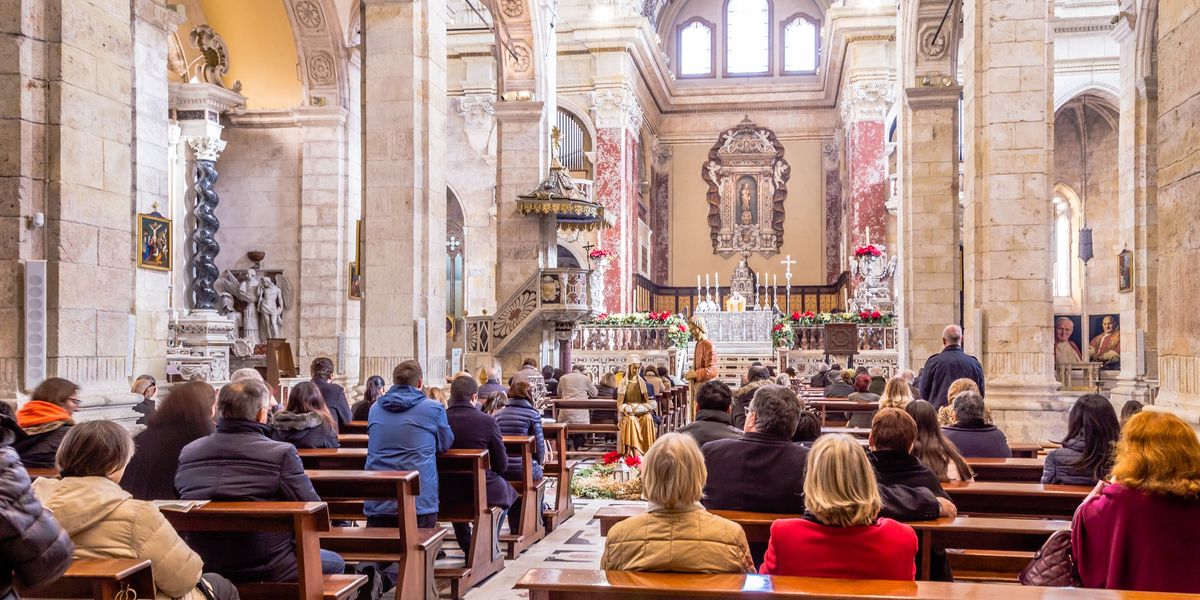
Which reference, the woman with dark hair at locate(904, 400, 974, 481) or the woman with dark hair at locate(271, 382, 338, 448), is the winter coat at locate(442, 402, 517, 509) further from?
the woman with dark hair at locate(904, 400, 974, 481)

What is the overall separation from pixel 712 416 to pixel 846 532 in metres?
2.54

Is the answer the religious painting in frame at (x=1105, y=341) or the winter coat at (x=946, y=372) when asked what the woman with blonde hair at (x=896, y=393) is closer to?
the winter coat at (x=946, y=372)

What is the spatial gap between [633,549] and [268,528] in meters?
1.68

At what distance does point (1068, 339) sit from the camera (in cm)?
2339

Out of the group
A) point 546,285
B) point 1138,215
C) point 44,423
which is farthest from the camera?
point 546,285

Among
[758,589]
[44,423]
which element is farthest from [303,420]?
[758,589]

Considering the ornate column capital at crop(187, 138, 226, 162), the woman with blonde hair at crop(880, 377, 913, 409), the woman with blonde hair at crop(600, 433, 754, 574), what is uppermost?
the ornate column capital at crop(187, 138, 226, 162)

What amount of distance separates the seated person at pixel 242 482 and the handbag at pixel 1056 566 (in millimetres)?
2949

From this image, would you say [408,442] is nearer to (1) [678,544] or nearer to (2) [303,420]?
(2) [303,420]

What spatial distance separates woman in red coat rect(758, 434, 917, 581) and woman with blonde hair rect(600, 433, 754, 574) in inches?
8.3

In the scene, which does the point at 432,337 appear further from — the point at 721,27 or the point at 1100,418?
the point at 721,27

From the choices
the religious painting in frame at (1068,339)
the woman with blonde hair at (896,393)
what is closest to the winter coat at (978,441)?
the woman with blonde hair at (896,393)

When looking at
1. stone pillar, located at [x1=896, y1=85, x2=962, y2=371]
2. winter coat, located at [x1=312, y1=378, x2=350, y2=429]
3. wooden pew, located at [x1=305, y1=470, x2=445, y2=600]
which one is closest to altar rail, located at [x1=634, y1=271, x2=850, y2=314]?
stone pillar, located at [x1=896, y1=85, x2=962, y2=371]

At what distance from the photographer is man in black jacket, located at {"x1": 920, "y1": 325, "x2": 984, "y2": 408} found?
9.18 meters
